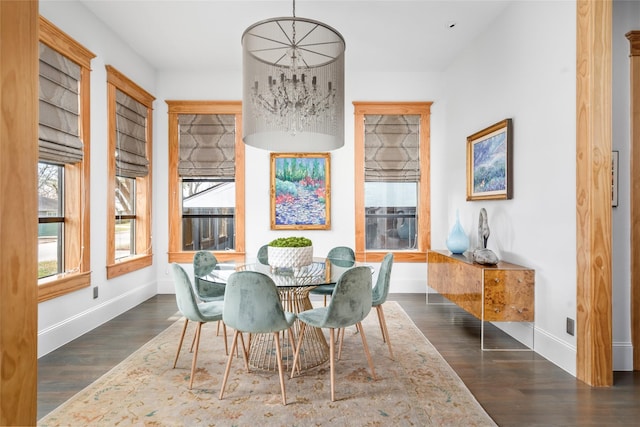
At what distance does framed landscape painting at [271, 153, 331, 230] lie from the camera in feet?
17.2

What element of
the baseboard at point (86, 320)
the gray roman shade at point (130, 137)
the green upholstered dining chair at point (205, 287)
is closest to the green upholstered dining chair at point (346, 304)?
the green upholstered dining chair at point (205, 287)

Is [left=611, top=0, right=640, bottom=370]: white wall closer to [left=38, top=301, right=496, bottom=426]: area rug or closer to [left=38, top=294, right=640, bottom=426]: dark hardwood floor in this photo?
[left=38, top=294, right=640, bottom=426]: dark hardwood floor

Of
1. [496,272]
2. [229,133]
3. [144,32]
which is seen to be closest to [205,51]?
[144,32]

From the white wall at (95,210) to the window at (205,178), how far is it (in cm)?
84

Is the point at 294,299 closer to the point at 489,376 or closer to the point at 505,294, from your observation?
the point at 489,376

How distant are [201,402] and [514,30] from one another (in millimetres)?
4064

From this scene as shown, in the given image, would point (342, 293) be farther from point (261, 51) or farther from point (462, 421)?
point (261, 51)

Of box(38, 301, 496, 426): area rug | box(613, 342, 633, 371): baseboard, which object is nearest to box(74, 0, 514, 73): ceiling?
box(613, 342, 633, 371): baseboard

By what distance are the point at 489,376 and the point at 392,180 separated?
3.15 meters

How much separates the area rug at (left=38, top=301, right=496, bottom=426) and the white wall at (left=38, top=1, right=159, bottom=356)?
82cm

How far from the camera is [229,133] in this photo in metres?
5.27

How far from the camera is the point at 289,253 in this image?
2.92 meters

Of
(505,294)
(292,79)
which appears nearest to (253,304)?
(292,79)

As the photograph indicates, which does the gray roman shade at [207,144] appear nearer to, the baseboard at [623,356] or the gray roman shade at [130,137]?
the gray roman shade at [130,137]
